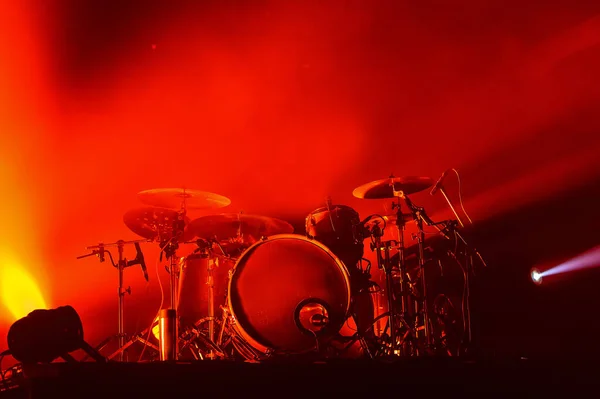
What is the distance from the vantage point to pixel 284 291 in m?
3.86

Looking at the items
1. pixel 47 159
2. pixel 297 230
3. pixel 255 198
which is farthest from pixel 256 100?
pixel 47 159

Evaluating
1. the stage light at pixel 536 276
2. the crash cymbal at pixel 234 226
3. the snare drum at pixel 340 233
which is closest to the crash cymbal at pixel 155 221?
the crash cymbal at pixel 234 226

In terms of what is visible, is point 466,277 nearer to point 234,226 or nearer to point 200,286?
point 234,226

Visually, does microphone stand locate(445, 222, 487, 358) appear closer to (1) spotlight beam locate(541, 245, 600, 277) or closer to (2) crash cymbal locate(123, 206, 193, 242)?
(1) spotlight beam locate(541, 245, 600, 277)

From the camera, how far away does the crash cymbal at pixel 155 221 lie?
4.52 meters

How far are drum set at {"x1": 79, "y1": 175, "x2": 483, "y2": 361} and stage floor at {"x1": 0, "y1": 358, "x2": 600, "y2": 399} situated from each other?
471 mm

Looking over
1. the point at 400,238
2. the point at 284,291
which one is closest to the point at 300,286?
the point at 284,291

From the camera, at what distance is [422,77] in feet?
17.3

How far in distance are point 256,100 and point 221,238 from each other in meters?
1.51

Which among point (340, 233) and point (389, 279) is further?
point (340, 233)

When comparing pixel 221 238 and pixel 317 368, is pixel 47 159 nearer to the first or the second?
pixel 221 238

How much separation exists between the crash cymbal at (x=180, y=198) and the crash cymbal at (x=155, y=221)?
0.10m

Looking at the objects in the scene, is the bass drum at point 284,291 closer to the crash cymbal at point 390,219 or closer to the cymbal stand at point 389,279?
the cymbal stand at point 389,279

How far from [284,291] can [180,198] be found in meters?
1.33
